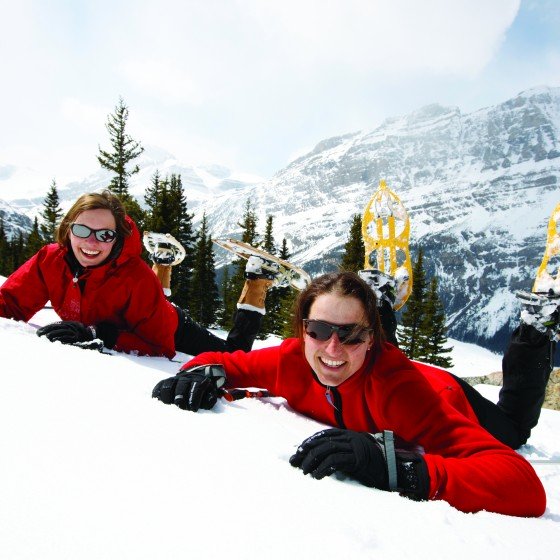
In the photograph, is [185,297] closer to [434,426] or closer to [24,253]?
[434,426]

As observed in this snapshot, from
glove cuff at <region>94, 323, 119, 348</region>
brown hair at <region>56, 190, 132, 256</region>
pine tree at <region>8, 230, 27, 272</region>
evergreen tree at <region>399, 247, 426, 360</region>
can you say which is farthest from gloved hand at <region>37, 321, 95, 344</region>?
pine tree at <region>8, 230, 27, 272</region>

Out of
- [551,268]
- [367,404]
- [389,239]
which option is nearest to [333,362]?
[367,404]

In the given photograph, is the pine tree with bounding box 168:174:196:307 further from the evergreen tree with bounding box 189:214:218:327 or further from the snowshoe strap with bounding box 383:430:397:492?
the snowshoe strap with bounding box 383:430:397:492

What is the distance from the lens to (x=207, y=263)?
123ft

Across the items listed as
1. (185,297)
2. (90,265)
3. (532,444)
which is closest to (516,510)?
(532,444)

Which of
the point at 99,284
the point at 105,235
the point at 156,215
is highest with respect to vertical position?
the point at 156,215

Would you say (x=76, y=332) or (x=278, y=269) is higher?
(x=278, y=269)

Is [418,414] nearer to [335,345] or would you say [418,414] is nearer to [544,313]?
[335,345]

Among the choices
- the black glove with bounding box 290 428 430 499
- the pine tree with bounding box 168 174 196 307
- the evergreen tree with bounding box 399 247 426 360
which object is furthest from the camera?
the evergreen tree with bounding box 399 247 426 360

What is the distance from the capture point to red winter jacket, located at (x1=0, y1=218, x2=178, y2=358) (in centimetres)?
421

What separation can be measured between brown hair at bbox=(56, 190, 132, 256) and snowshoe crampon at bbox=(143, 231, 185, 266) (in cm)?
251

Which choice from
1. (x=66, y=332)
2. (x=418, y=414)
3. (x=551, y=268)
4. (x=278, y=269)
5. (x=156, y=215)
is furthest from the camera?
(x=156, y=215)

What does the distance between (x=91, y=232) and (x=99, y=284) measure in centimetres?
56

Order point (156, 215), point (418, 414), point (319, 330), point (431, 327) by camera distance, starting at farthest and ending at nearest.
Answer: point (431, 327) → point (156, 215) → point (319, 330) → point (418, 414)
